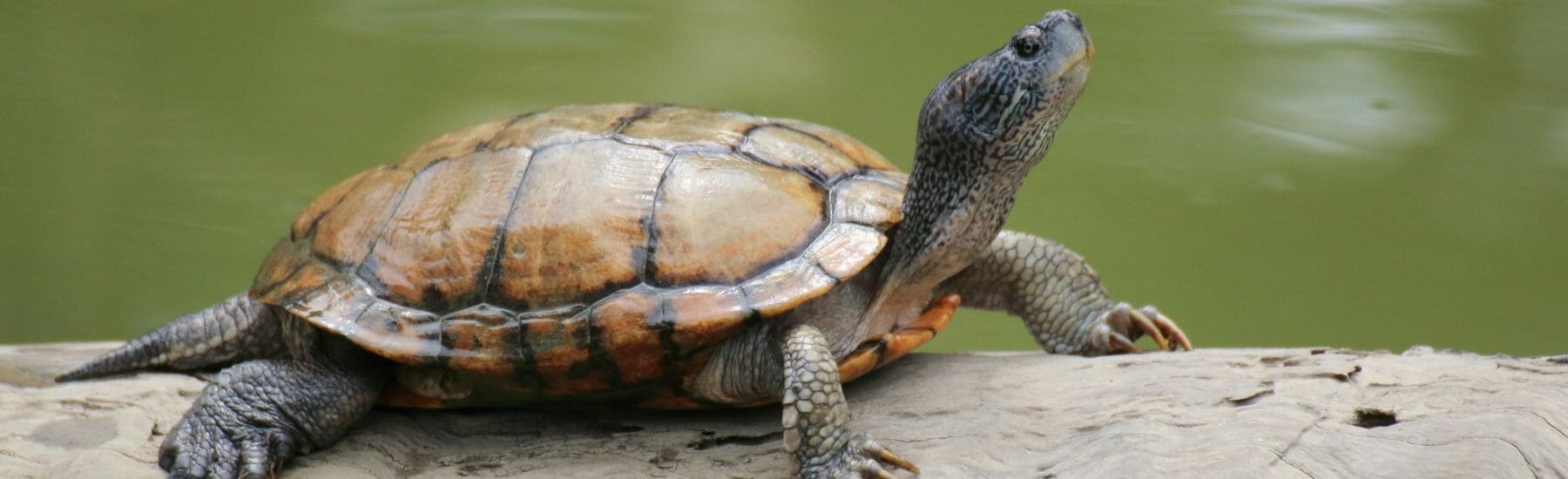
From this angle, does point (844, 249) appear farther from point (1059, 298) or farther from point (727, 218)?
point (1059, 298)

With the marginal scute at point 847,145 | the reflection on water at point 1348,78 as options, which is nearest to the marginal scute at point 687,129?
the marginal scute at point 847,145

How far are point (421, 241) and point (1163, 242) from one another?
3346mm

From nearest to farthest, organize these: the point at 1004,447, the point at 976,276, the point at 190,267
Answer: the point at 1004,447, the point at 976,276, the point at 190,267

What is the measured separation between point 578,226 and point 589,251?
0.22 ft

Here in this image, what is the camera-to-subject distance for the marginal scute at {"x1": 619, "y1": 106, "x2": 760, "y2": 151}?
2428mm

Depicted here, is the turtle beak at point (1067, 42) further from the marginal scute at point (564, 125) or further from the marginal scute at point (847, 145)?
the marginal scute at point (564, 125)

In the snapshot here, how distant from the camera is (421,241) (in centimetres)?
234

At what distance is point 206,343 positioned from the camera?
8.73 ft

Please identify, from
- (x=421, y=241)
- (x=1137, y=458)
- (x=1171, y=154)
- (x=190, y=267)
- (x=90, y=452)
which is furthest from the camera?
(x=190, y=267)

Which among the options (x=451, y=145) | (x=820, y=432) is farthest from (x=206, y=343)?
(x=820, y=432)

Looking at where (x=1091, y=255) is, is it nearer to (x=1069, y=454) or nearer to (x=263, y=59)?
(x=1069, y=454)

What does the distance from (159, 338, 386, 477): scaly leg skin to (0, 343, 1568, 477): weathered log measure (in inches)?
2.3

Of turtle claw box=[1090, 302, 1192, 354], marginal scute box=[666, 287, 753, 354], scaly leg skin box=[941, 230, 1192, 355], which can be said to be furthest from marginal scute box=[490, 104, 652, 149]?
turtle claw box=[1090, 302, 1192, 354]

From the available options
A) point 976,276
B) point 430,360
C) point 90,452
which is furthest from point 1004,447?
point 90,452
